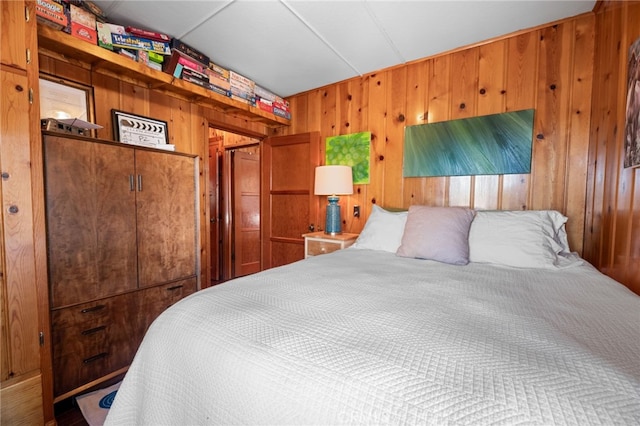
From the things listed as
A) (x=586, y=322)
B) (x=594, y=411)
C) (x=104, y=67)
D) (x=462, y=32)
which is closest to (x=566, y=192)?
(x=462, y=32)

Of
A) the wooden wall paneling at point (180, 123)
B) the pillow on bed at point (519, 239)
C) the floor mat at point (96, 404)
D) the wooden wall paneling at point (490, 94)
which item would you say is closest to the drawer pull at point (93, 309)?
the floor mat at point (96, 404)

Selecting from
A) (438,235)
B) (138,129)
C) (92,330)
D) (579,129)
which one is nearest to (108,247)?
(92,330)

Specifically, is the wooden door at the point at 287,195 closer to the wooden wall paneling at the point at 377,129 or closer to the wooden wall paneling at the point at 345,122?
the wooden wall paneling at the point at 345,122

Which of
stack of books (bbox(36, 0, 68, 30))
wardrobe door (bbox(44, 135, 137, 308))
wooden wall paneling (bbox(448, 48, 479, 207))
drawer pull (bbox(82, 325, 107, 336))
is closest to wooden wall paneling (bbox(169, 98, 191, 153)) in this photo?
wardrobe door (bbox(44, 135, 137, 308))

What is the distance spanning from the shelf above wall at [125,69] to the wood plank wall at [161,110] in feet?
0.11

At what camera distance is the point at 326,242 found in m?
2.47

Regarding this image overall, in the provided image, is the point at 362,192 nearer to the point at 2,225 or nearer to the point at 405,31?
the point at 405,31

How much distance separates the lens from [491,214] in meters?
1.70

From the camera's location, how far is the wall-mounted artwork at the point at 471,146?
1.97 meters

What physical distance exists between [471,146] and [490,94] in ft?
1.39

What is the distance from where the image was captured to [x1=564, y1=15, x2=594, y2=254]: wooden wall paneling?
1794 millimetres

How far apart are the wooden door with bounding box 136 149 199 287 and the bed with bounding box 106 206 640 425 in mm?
1033

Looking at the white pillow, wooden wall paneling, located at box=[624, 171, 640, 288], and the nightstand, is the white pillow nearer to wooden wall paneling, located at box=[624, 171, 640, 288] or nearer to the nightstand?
the nightstand

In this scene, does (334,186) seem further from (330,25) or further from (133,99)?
(133,99)
